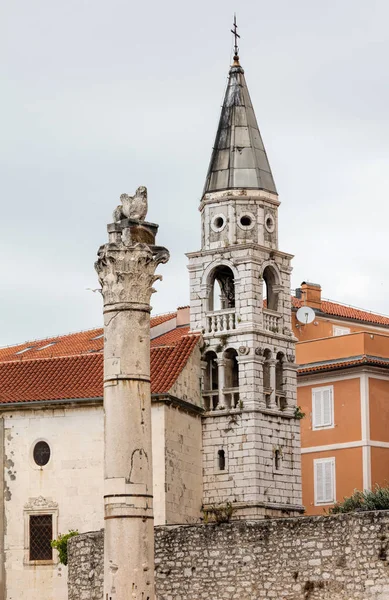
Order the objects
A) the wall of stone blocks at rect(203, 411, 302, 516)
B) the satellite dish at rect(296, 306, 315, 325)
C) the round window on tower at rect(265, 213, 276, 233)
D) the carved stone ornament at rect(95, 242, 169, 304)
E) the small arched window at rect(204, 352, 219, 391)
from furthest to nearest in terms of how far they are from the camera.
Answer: the satellite dish at rect(296, 306, 315, 325) < the round window on tower at rect(265, 213, 276, 233) < the small arched window at rect(204, 352, 219, 391) < the wall of stone blocks at rect(203, 411, 302, 516) < the carved stone ornament at rect(95, 242, 169, 304)

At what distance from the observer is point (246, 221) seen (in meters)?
50.3

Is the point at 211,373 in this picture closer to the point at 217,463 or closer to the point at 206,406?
the point at 206,406

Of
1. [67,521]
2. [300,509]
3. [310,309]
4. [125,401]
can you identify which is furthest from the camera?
[310,309]

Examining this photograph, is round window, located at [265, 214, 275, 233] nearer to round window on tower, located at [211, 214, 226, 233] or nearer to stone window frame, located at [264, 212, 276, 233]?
stone window frame, located at [264, 212, 276, 233]

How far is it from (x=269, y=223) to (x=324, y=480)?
9472 millimetres

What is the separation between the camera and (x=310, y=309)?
62469 millimetres

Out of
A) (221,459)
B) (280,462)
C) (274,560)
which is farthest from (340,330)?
(274,560)

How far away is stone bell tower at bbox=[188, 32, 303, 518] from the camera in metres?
48.6

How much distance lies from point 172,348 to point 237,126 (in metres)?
6.65

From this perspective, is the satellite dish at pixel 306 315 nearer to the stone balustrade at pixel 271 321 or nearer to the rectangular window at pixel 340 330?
the rectangular window at pixel 340 330

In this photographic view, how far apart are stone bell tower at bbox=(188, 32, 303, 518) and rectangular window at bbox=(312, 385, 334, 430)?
19.1 ft

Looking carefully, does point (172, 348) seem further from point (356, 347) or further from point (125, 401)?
point (125, 401)

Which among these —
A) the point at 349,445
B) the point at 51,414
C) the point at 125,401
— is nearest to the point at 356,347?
the point at 349,445

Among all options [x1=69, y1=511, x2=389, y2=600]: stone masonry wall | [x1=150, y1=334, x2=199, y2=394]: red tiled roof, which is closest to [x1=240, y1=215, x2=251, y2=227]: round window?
[x1=150, y1=334, x2=199, y2=394]: red tiled roof
